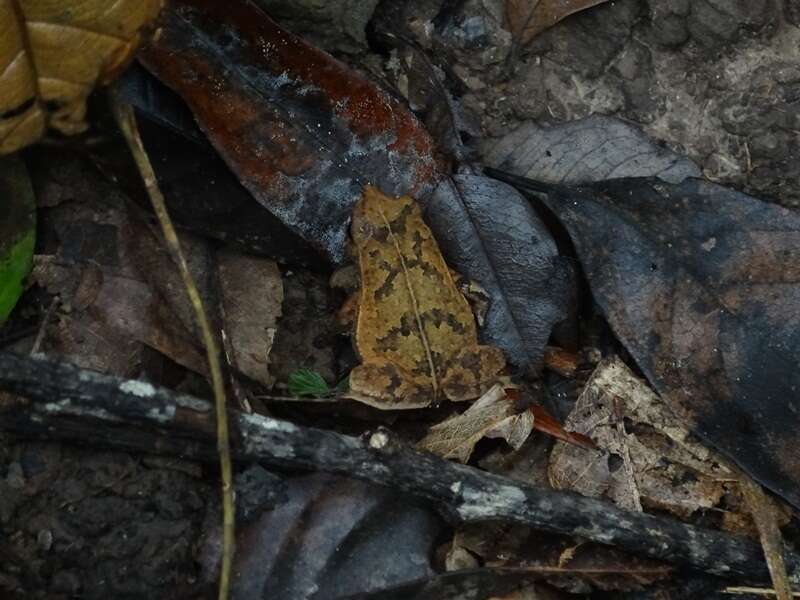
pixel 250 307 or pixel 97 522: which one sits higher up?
pixel 250 307

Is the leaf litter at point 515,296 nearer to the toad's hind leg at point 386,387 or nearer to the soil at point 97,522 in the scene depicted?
the toad's hind leg at point 386,387

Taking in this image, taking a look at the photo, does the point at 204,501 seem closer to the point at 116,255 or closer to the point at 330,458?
the point at 330,458

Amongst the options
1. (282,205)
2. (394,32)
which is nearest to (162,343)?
(282,205)

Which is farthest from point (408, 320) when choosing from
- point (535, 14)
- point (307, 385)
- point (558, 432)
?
point (535, 14)

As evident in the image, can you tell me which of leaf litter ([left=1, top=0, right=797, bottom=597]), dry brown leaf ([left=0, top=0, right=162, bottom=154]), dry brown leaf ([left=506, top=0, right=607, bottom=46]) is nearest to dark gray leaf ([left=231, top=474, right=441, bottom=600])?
leaf litter ([left=1, top=0, right=797, bottom=597])

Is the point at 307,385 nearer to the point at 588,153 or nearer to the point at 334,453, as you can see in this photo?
the point at 334,453

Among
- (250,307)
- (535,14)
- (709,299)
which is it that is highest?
(535,14)
